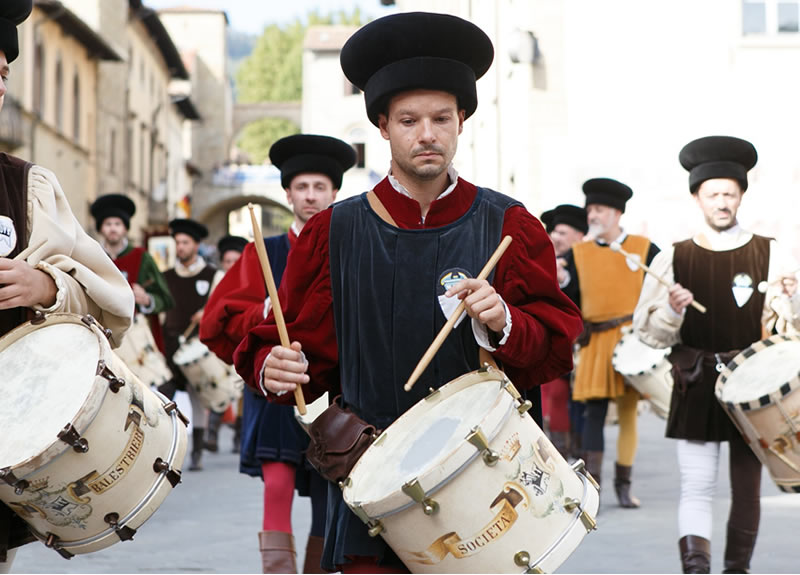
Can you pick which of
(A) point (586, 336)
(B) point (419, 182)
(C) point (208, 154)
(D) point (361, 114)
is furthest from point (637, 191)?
(C) point (208, 154)

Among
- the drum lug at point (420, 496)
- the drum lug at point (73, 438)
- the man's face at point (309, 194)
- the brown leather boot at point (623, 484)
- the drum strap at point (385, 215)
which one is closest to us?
the drum lug at point (420, 496)

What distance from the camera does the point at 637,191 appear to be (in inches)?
650

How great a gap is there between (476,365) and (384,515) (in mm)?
592

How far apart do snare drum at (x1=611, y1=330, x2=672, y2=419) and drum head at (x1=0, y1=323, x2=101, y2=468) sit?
19.2ft

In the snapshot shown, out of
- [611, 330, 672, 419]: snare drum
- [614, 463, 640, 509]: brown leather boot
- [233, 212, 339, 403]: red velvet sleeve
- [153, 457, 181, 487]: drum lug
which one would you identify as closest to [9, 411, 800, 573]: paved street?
[614, 463, 640, 509]: brown leather boot

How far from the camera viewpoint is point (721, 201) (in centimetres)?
677

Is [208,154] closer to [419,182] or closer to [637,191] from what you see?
[637,191]

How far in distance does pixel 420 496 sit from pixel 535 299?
0.78 meters

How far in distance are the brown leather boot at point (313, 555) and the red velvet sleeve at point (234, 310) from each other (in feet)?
2.83

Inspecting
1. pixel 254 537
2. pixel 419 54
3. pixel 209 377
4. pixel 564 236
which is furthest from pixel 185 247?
pixel 419 54

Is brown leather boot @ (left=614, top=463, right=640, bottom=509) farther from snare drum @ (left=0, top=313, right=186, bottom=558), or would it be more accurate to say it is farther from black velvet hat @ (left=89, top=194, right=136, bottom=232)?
snare drum @ (left=0, top=313, right=186, bottom=558)

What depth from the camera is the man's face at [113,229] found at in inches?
436

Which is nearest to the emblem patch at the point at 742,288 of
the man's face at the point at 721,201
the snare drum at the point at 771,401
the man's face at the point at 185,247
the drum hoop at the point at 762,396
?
the man's face at the point at 721,201

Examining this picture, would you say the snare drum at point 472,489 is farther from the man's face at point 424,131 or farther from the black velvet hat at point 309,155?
the black velvet hat at point 309,155
